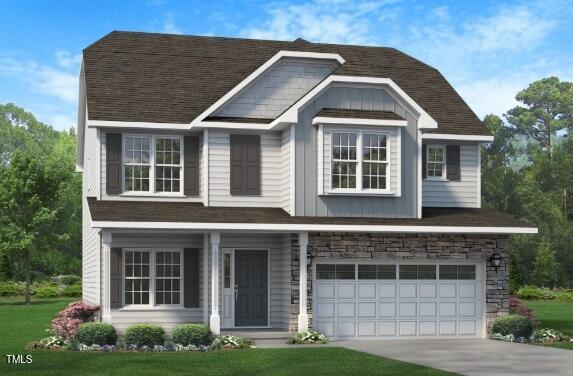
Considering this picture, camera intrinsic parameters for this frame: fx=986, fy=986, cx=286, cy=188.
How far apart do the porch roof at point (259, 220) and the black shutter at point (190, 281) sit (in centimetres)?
144

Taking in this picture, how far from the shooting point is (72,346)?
76.5 ft

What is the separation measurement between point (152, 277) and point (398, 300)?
6.70 meters

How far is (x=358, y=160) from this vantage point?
26312 millimetres

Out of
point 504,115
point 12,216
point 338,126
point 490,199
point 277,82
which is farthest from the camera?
point 504,115

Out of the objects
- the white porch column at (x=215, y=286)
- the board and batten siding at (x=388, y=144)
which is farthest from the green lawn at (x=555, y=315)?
the white porch column at (x=215, y=286)

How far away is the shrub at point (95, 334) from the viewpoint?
922 inches

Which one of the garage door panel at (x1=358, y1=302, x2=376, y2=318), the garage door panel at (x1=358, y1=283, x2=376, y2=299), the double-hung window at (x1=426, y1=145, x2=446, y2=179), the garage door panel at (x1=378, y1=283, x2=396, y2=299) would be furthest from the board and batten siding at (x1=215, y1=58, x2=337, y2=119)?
the garage door panel at (x1=358, y1=302, x2=376, y2=318)

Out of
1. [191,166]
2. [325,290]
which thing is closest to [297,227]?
[325,290]

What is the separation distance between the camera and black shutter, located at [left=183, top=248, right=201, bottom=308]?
26500mm

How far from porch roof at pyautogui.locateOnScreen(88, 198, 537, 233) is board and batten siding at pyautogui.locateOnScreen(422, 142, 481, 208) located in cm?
111

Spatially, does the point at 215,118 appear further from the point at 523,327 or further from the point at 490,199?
the point at 490,199

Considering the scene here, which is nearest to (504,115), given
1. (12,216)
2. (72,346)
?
(12,216)

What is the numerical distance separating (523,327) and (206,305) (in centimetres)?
848

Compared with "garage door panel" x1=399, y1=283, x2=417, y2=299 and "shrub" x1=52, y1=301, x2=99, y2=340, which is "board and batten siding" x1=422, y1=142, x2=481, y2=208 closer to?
"garage door panel" x1=399, y1=283, x2=417, y2=299
